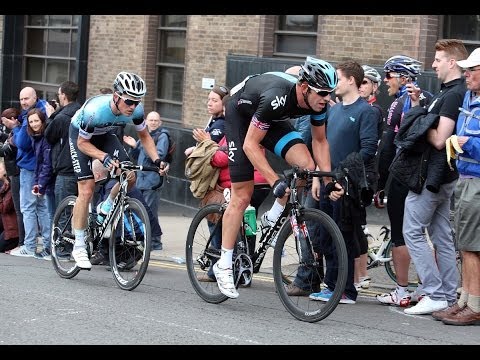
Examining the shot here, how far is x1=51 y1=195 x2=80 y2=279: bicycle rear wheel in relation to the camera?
33.5ft

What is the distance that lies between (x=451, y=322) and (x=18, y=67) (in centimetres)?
1666

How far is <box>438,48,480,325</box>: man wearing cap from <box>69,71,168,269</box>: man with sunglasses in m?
2.89

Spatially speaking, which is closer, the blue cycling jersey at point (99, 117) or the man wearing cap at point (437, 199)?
the man wearing cap at point (437, 199)

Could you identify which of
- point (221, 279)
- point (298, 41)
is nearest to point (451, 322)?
point (221, 279)

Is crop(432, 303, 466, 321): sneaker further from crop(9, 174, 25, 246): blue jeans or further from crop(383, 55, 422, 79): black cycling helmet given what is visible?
crop(9, 174, 25, 246): blue jeans

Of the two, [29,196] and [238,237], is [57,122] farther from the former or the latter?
[238,237]

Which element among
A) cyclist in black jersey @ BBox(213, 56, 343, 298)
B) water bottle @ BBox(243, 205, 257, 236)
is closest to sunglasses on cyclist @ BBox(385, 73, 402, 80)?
cyclist in black jersey @ BBox(213, 56, 343, 298)

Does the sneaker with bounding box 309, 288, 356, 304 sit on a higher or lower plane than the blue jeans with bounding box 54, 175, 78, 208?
lower

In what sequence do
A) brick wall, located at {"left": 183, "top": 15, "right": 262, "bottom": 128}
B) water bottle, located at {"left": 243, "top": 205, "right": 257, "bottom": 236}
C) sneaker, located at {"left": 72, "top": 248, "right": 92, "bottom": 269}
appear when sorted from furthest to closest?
1. brick wall, located at {"left": 183, "top": 15, "right": 262, "bottom": 128}
2. sneaker, located at {"left": 72, "top": 248, "right": 92, "bottom": 269}
3. water bottle, located at {"left": 243, "top": 205, "right": 257, "bottom": 236}

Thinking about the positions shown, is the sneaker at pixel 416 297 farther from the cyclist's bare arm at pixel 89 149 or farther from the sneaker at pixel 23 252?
the sneaker at pixel 23 252

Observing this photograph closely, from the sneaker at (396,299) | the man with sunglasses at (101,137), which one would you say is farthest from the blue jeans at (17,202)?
the sneaker at (396,299)

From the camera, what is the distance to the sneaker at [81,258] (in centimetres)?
972

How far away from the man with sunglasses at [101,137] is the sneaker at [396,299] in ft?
7.62

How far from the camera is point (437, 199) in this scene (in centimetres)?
827
